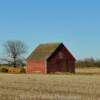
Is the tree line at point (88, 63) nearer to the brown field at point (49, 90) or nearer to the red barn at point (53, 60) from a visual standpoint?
the red barn at point (53, 60)

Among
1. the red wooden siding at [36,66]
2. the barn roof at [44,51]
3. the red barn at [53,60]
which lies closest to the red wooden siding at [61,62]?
the red barn at [53,60]

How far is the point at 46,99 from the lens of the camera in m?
18.5

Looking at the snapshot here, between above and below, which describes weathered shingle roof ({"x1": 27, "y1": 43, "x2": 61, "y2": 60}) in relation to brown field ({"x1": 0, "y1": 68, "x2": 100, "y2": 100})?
above

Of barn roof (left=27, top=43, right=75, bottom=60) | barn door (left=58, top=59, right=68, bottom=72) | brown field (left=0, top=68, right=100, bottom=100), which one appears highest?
barn roof (left=27, top=43, right=75, bottom=60)

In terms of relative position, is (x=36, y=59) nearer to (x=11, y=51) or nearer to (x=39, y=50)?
(x=39, y=50)

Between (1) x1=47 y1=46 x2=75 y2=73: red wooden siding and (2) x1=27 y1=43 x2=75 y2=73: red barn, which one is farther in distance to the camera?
(1) x1=47 y1=46 x2=75 y2=73: red wooden siding

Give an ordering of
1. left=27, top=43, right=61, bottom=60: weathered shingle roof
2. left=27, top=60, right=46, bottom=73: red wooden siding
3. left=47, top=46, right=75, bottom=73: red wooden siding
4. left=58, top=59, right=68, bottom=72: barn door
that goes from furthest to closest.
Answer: left=27, top=43, right=61, bottom=60: weathered shingle roof < left=58, top=59, right=68, bottom=72: barn door < left=27, top=60, right=46, bottom=73: red wooden siding < left=47, top=46, right=75, bottom=73: red wooden siding

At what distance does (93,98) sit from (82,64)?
387 feet

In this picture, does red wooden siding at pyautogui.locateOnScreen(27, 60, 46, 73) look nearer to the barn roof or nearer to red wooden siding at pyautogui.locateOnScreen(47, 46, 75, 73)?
the barn roof

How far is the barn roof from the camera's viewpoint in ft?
259

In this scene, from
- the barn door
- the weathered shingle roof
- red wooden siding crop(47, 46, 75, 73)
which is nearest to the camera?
red wooden siding crop(47, 46, 75, 73)

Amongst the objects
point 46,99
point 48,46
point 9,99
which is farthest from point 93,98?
point 48,46

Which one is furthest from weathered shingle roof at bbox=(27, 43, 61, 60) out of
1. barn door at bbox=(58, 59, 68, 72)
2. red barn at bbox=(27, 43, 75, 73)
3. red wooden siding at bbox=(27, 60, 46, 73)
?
barn door at bbox=(58, 59, 68, 72)

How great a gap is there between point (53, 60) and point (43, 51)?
13.8 feet
